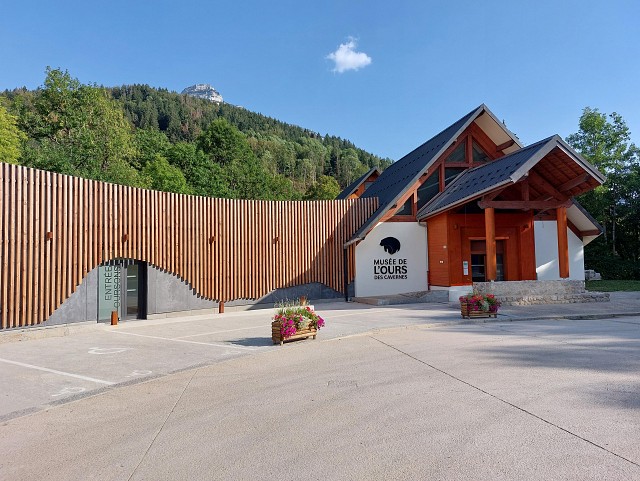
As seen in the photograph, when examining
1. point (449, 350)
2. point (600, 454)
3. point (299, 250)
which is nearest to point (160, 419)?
point (600, 454)

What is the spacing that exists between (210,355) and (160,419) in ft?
13.4

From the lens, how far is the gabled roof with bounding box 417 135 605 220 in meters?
16.4

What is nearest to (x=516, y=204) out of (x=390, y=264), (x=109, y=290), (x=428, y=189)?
(x=428, y=189)

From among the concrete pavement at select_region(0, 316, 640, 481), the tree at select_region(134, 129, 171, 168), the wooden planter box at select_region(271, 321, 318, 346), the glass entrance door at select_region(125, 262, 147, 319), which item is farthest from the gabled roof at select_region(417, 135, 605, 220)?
the tree at select_region(134, 129, 171, 168)

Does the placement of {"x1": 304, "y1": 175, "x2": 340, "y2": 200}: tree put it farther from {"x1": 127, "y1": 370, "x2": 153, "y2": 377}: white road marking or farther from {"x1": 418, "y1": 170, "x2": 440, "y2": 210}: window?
{"x1": 127, "y1": 370, "x2": 153, "y2": 377}: white road marking

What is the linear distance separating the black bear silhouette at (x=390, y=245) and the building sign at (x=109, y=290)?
1194 centimetres

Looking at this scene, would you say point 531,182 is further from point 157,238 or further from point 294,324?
point 157,238

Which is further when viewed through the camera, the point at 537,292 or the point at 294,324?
the point at 537,292

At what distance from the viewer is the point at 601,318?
13898 millimetres

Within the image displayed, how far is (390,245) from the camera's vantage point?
21781 millimetres

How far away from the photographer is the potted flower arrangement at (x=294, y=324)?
1063 centimetres

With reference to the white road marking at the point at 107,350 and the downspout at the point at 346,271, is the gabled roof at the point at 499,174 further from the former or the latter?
the white road marking at the point at 107,350

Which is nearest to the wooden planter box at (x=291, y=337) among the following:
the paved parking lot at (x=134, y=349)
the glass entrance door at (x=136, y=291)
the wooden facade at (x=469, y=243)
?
the paved parking lot at (x=134, y=349)

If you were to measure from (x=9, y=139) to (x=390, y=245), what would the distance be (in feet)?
82.6
